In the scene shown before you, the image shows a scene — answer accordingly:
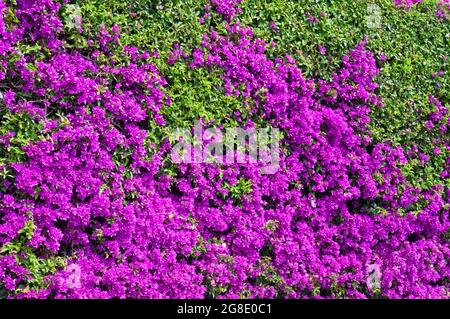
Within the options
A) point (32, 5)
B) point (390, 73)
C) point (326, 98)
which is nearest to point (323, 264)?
point (326, 98)

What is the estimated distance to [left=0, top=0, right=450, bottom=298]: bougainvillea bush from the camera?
3236 millimetres

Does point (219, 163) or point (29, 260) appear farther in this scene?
point (219, 163)

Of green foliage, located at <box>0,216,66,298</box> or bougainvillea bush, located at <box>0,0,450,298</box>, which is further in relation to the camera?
bougainvillea bush, located at <box>0,0,450,298</box>

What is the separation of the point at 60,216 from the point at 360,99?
256 centimetres

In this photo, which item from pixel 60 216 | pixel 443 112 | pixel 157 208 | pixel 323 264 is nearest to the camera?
pixel 60 216

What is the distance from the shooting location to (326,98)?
14.5 feet

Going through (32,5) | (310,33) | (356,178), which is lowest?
(356,178)

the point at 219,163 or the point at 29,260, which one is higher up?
the point at 219,163

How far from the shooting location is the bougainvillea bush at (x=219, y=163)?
3236mm

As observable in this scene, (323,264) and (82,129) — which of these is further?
(323,264)

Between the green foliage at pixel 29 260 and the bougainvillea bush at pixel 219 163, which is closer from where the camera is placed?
the green foliage at pixel 29 260

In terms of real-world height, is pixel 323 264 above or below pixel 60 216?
below

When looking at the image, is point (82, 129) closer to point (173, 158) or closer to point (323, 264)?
point (173, 158)

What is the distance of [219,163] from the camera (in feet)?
12.6
